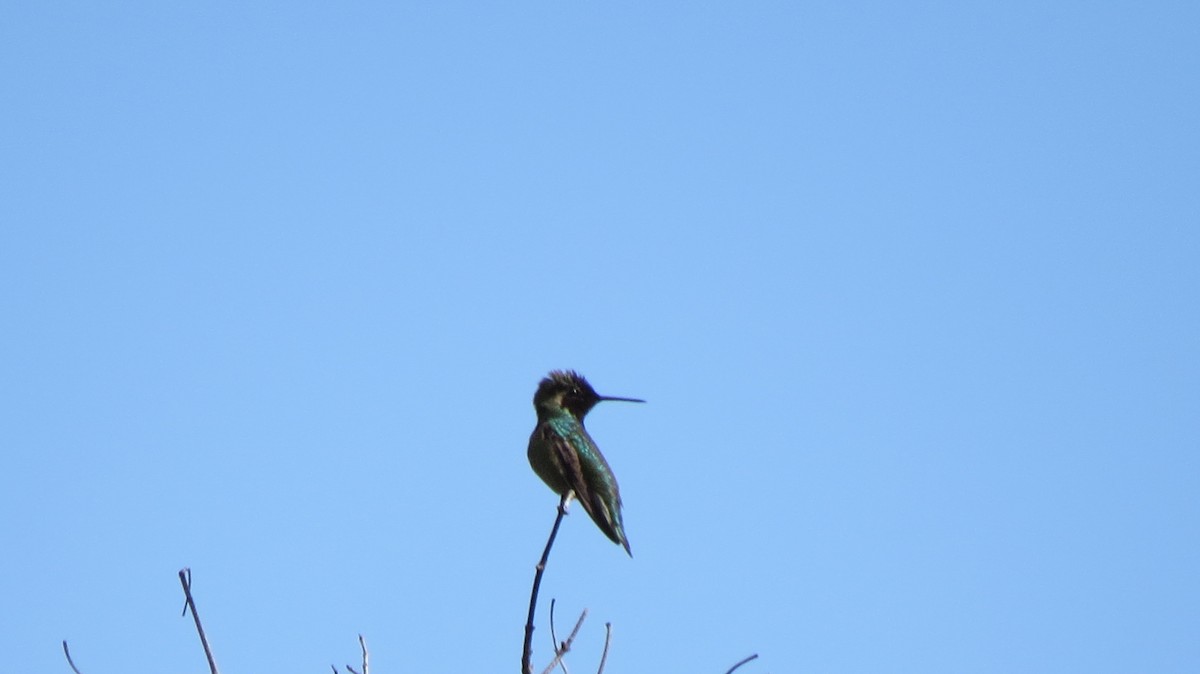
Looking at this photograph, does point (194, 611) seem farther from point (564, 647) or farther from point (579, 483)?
point (579, 483)

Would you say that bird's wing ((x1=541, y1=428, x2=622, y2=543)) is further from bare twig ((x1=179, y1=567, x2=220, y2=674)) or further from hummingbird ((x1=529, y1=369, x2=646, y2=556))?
bare twig ((x1=179, y1=567, x2=220, y2=674))

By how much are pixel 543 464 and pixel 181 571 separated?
4.49 meters

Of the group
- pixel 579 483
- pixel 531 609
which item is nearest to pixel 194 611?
pixel 531 609

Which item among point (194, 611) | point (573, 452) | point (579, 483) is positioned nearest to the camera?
point (194, 611)

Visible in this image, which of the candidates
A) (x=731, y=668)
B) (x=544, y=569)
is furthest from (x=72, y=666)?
(x=731, y=668)

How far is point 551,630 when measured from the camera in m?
4.80

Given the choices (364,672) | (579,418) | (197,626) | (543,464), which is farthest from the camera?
(579,418)

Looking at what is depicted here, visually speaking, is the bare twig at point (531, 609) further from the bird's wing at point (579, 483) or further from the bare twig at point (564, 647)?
the bird's wing at point (579, 483)

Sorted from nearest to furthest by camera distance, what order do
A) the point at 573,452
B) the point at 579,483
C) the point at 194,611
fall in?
the point at 194,611
the point at 579,483
the point at 573,452

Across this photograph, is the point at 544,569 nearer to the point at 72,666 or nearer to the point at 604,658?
the point at 604,658

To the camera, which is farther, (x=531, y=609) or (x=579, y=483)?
(x=579, y=483)

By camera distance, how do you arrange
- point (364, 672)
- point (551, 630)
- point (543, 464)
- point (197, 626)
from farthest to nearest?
1. point (543, 464)
2. point (551, 630)
3. point (364, 672)
4. point (197, 626)

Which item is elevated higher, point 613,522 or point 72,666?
point 613,522

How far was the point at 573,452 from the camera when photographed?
28.0 ft
